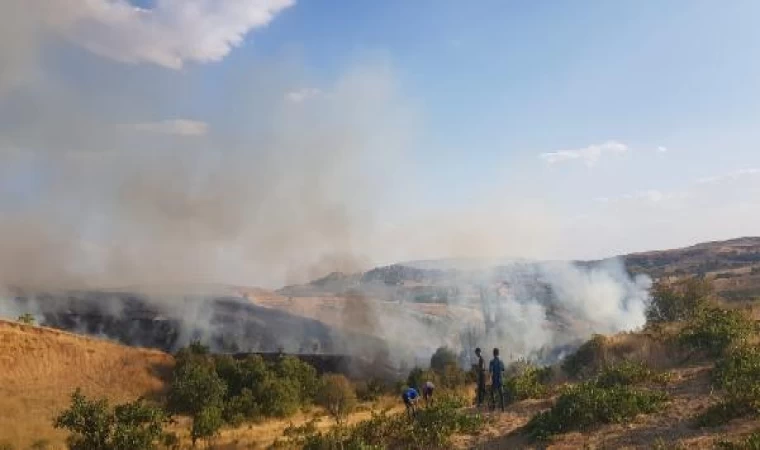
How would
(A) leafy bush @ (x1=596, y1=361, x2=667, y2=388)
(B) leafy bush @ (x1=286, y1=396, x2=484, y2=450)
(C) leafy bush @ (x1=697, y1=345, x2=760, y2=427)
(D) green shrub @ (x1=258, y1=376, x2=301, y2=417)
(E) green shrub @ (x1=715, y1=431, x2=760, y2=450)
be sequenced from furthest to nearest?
(D) green shrub @ (x1=258, y1=376, x2=301, y2=417)
(A) leafy bush @ (x1=596, y1=361, x2=667, y2=388)
(B) leafy bush @ (x1=286, y1=396, x2=484, y2=450)
(C) leafy bush @ (x1=697, y1=345, x2=760, y2=427)
(E) green shrub @ (x1=715, y1=431, x2=760, y2=450)

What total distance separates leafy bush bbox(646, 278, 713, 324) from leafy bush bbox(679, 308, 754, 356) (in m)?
20.8

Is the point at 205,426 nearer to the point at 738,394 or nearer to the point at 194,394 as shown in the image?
the point at 194,394

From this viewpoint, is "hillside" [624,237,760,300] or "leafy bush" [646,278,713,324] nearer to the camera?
"leafy bush" [646,278,713,324]

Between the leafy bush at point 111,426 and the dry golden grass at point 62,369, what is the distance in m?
17.6

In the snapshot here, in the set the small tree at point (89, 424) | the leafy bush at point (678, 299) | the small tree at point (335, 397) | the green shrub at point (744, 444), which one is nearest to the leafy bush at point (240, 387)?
the small tree at point (335, 397)

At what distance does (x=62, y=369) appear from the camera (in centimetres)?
3909

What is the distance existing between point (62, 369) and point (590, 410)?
36095 millimetres

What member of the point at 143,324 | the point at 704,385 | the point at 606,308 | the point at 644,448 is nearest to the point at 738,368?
the point at 704,385

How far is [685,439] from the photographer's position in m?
10.8

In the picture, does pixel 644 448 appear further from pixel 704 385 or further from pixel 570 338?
pixel 570 338

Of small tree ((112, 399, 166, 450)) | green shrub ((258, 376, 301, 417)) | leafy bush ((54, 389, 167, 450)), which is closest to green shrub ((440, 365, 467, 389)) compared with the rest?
green shrub ((258, 376, 301, 417))

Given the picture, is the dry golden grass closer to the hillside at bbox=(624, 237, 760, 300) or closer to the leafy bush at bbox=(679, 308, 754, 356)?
the leafy bush at bbox=(679, 308, 754, 356)

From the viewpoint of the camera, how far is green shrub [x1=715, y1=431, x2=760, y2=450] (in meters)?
8.58

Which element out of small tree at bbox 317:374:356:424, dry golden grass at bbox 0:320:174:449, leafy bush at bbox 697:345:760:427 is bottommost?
small tree at bbox 317:374:356:424
